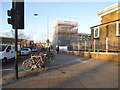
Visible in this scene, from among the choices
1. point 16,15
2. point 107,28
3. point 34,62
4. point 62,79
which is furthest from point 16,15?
point 107,28

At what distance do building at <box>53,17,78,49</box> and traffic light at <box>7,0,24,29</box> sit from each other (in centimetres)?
3906

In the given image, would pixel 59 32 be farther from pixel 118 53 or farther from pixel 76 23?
pixel 118 53

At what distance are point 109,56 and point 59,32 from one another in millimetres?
37330

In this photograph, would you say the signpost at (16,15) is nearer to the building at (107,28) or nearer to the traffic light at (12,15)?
the traffic light at (12,15)

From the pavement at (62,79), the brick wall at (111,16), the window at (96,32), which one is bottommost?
the pavement at (62,79)

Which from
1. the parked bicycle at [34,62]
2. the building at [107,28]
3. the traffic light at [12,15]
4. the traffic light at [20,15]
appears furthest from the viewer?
the building at [107,28]

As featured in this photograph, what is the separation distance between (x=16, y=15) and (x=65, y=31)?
1668 inches

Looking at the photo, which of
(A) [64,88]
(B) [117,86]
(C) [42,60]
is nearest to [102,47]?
(B) [117,86]

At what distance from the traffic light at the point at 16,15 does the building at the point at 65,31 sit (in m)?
39.1

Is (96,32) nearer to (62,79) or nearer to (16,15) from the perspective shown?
(62,79)

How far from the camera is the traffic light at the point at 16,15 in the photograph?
A: 12.4ft

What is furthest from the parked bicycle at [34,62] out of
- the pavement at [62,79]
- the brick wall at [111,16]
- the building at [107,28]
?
the brick wall at [111,16]

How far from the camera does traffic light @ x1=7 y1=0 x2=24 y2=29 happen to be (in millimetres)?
3771

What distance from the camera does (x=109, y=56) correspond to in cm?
813
